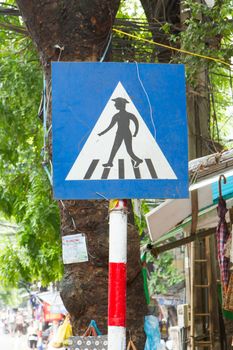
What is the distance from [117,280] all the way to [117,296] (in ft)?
0.25

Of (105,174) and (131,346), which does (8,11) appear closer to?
(131,346)

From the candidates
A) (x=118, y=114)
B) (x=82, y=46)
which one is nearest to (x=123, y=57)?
(x=82, y=46)

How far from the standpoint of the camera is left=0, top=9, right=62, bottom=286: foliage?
9.59m

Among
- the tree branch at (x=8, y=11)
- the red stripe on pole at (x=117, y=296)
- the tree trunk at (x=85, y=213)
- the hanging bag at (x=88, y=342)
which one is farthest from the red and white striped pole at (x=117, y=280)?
the tree branch at (x=8, y=11)

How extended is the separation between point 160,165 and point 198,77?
223 inches

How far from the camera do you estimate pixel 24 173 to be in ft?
35.2

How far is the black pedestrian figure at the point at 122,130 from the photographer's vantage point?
330cm

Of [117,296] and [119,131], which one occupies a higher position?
[119,131]

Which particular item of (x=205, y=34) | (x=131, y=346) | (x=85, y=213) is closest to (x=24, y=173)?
(x=205, y=34)

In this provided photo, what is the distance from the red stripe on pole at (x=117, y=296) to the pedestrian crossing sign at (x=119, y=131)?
0.36 m

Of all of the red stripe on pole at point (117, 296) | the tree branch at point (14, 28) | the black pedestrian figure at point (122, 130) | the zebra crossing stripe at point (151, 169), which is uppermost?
the tree branch at point (14, 28)

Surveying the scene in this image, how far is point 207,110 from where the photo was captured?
31.3ft

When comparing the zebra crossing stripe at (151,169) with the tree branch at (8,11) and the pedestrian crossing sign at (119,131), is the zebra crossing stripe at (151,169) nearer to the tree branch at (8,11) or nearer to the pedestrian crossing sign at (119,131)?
the pedestrian crossing sign at (119,131)

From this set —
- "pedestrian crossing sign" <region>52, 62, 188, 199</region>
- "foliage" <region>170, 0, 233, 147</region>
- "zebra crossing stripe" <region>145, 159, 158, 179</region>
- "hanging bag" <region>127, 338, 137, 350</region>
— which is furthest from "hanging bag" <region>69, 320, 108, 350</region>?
"foliage" <region>170, 0, 233, 147</region>
